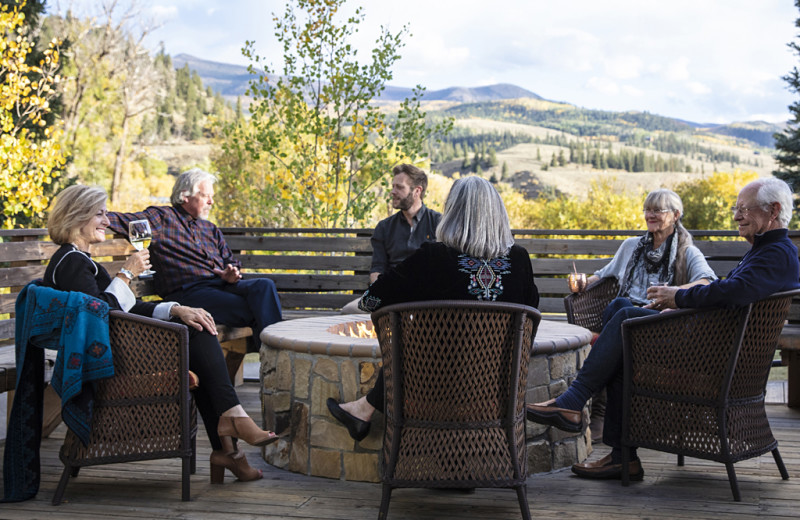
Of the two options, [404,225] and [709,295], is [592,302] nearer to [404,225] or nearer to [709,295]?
[404,225]

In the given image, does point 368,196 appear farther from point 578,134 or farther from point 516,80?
point 516,80

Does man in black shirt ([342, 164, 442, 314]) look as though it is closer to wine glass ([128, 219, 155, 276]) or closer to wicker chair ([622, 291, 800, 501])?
wine glass ([128, 219, 155, 276])

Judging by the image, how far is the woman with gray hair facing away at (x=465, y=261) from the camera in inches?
103

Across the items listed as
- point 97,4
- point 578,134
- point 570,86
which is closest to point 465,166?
point 578,134

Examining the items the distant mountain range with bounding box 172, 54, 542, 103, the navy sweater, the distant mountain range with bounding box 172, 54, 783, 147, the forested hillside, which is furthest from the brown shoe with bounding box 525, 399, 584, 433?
the distant mountain range with bounding box 172, 54, 542, 103

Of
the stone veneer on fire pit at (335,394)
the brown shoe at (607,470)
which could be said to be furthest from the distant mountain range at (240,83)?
the brown shoe at (607,470)

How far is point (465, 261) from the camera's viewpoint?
8.64 ft

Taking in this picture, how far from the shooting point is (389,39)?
8625 mm

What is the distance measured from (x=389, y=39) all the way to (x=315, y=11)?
2.92 ft

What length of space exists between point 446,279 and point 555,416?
0.80m

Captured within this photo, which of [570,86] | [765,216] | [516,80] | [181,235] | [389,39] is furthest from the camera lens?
[570,86]

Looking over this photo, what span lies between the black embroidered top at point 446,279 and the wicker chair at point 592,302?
1.78 m

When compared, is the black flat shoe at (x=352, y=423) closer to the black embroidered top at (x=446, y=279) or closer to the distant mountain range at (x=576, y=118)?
the black embroidered top at (x=446, y=279)

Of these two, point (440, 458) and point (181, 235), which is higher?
point (181, 235)
